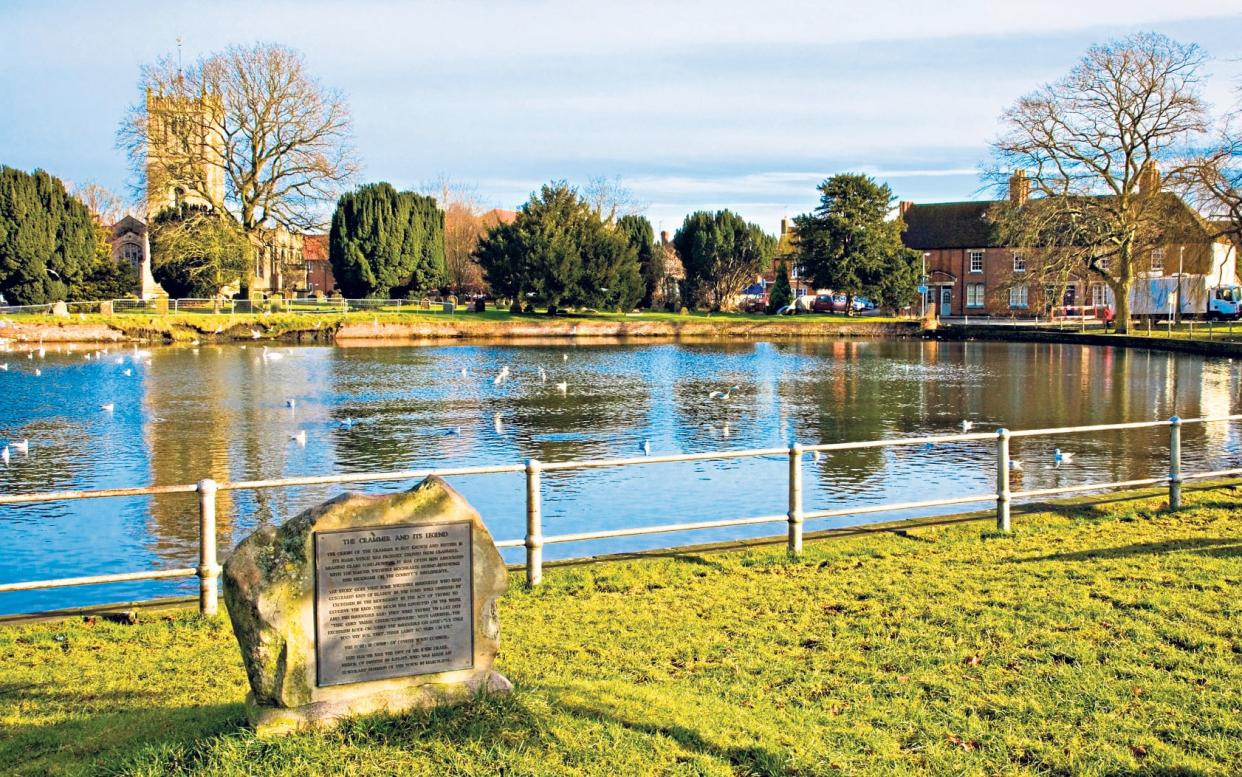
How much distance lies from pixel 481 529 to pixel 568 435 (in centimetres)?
1864

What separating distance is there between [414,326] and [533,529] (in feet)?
193

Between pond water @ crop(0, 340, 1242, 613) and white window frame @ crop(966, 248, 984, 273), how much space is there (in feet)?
138

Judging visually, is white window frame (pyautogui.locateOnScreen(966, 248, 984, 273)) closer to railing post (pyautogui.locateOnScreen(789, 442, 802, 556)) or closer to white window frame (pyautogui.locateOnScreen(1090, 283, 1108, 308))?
white window frame (pyautogui.locateOnScreen(1090, 283, 1108, 308))

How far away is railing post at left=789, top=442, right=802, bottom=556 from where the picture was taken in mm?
10516

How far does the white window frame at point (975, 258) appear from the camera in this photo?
88.5 meters

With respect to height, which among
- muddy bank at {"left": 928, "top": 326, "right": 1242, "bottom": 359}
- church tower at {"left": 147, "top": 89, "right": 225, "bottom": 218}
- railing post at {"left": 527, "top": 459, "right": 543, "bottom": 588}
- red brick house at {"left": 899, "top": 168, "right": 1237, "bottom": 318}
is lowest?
railing post at {"left": 527, "top": 459, "right": 543, "bottom": 588}

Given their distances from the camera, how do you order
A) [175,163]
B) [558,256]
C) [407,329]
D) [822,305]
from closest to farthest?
1. [175,163]
2. [407,329]
3. [558,256]
4. [822,305]

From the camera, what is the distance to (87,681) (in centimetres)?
702

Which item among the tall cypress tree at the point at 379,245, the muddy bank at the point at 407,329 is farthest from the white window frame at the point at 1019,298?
→ the tall cypress tree at the point at 379,245

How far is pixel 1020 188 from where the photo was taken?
2419 inches

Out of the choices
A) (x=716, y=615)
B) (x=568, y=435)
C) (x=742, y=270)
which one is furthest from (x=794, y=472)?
(x=742, y=270)

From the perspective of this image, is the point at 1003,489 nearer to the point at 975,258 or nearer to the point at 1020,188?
the point at 1020,188

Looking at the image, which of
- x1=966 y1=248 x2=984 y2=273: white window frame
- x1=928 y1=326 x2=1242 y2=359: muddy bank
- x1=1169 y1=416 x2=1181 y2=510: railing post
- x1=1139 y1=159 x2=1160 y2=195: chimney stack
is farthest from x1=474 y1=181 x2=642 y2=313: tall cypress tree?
x1=1169 y1=416 x2=1181 y2=510: railing post

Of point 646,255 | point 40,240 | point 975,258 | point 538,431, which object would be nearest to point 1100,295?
point 975,258
